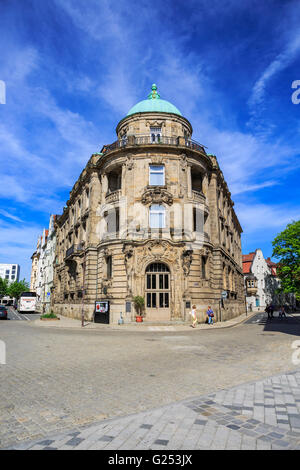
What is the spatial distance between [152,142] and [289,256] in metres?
27.3

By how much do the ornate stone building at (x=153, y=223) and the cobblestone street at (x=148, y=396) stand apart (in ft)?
49.0

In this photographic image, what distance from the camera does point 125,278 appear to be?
25625 millimetres

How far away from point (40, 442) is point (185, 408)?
2.33 meters

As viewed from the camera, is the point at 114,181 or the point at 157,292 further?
the point at 114,181

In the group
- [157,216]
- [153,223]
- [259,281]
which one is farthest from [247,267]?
[153,223]

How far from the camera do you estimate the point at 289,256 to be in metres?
42.9

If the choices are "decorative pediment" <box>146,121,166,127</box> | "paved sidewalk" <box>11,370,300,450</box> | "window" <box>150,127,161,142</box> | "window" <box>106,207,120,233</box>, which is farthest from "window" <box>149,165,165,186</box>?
"paved sidewalk" <box>11,370,300,450</box>

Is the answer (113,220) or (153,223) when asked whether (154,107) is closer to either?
(113,220)

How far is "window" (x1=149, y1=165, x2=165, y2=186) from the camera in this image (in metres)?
27.9

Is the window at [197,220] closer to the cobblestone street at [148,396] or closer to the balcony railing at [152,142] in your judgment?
the balcony railing at [152,142]

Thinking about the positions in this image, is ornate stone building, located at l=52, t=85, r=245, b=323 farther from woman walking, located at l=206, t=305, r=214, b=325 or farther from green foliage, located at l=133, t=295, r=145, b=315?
woman walking, located at l=206, t=305, r=214, b=325

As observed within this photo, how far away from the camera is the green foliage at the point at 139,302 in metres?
24.5

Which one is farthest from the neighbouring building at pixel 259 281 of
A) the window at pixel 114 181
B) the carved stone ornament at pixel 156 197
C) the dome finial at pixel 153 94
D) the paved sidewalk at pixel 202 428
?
the paved sidewalk at pixel 202 428

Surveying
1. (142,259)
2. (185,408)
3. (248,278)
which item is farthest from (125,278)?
(248,278)
